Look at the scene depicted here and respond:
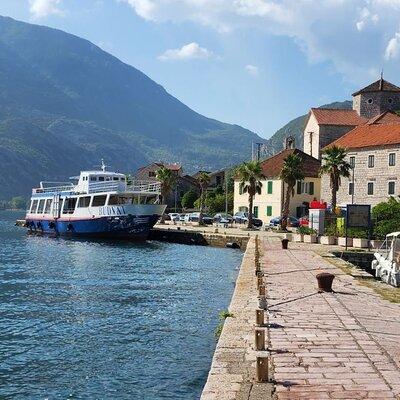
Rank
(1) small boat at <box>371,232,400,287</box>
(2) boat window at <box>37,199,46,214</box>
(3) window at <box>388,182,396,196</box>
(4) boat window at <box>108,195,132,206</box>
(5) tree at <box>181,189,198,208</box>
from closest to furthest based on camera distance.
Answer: (1) small boat at <box>371,232,400,287</box> < (4) boat window at <box>108,195,132,206</box> < (3) window at <box>388,182,396,196</box> < (2) boat window at <box>37,199,46,214</box> < (5) tree at <box>181,189,198,208</box>

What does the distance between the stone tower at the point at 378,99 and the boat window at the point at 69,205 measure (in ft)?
154

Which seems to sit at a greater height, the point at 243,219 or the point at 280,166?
the point at 280,166

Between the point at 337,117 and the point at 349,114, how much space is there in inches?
101

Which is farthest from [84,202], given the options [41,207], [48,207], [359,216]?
[359,216]

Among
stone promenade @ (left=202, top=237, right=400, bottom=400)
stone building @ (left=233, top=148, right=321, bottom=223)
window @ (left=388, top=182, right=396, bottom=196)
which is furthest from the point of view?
stone building @ (left=233, top=148, right=321, bottom=223)

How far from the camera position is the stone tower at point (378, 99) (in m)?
90.5

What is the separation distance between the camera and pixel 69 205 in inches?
2552

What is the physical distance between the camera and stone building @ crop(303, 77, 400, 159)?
284 ft

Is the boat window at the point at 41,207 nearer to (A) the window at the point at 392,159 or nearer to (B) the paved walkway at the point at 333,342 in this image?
(A) the window at the point at 392,159

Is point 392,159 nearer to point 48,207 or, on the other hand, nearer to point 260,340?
point 48,207

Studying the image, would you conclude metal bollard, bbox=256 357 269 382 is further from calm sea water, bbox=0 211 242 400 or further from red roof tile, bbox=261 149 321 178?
red roof tile, bbox=261 149 321 178

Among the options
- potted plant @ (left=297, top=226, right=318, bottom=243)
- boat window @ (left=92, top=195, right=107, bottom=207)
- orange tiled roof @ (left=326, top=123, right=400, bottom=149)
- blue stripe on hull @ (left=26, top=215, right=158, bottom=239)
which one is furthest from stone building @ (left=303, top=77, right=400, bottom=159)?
potted plant @ (left=297, top=226, right=318, bottom=243)

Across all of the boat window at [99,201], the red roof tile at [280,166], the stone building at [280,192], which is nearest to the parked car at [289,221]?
the stone building at [280,192]

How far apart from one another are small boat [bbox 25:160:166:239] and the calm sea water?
20986 millimetres
